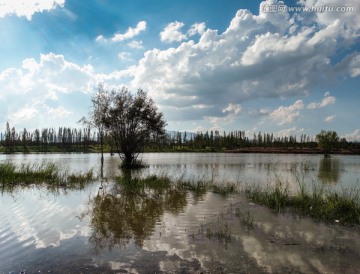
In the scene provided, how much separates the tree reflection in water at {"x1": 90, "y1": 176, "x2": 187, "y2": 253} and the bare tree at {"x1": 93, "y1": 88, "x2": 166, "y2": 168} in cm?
1668

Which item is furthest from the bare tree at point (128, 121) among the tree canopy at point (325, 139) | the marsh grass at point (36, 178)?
the tree canopy at point (325, 139)

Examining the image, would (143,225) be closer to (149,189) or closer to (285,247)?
(285,247)

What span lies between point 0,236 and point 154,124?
2917 cm

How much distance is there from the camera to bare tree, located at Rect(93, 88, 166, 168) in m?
35.1

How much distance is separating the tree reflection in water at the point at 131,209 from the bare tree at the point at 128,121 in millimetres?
16675

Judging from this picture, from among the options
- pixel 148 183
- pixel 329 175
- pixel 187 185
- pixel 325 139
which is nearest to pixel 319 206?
pixel 187 185

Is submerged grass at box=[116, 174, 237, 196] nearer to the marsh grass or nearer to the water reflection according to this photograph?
the marsh grass

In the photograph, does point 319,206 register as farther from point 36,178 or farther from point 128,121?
point 128,121

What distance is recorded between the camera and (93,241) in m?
7.89

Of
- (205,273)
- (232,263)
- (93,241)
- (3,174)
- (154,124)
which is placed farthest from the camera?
(154,124)

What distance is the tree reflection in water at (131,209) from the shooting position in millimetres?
8234

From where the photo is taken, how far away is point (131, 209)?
1171cm

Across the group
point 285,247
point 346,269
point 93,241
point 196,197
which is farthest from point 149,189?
point 346,269

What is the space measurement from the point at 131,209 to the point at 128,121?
2452 cm
